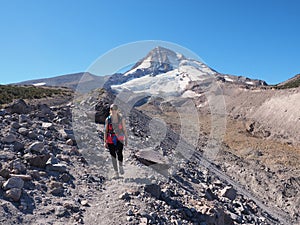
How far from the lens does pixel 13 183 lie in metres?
5.45

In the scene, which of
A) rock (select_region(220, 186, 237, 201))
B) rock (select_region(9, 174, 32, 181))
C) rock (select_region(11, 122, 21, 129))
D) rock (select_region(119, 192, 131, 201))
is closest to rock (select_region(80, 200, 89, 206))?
rock (select_region(119, 192, 131, 201))

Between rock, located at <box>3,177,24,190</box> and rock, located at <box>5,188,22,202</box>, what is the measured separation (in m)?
0.17

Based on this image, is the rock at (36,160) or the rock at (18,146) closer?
the rock at (36,160)

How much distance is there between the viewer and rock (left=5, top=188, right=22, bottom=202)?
5.18 meters

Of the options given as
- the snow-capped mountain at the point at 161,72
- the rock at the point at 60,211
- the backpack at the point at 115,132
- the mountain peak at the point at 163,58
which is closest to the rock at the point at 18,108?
the snow-capped mountain at the point at 161,72

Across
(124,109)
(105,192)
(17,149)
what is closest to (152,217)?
(105,192)

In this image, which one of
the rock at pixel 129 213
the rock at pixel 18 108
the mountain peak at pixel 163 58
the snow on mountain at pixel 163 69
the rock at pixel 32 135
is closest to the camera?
the rock at pixel 129 213

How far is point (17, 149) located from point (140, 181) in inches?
123

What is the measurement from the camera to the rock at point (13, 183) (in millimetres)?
5355

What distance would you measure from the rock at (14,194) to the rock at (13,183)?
17 centimetres

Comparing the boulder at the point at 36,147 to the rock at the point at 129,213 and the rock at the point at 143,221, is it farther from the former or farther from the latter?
the rock at the point at 143,221

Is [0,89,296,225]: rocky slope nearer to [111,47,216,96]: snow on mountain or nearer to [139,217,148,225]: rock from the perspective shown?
[139,217,148,225]: rock

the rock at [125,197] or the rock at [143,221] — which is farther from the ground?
the rock at [125,197]

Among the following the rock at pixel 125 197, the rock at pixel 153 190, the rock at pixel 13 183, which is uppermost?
the rock at pixel 13 183
